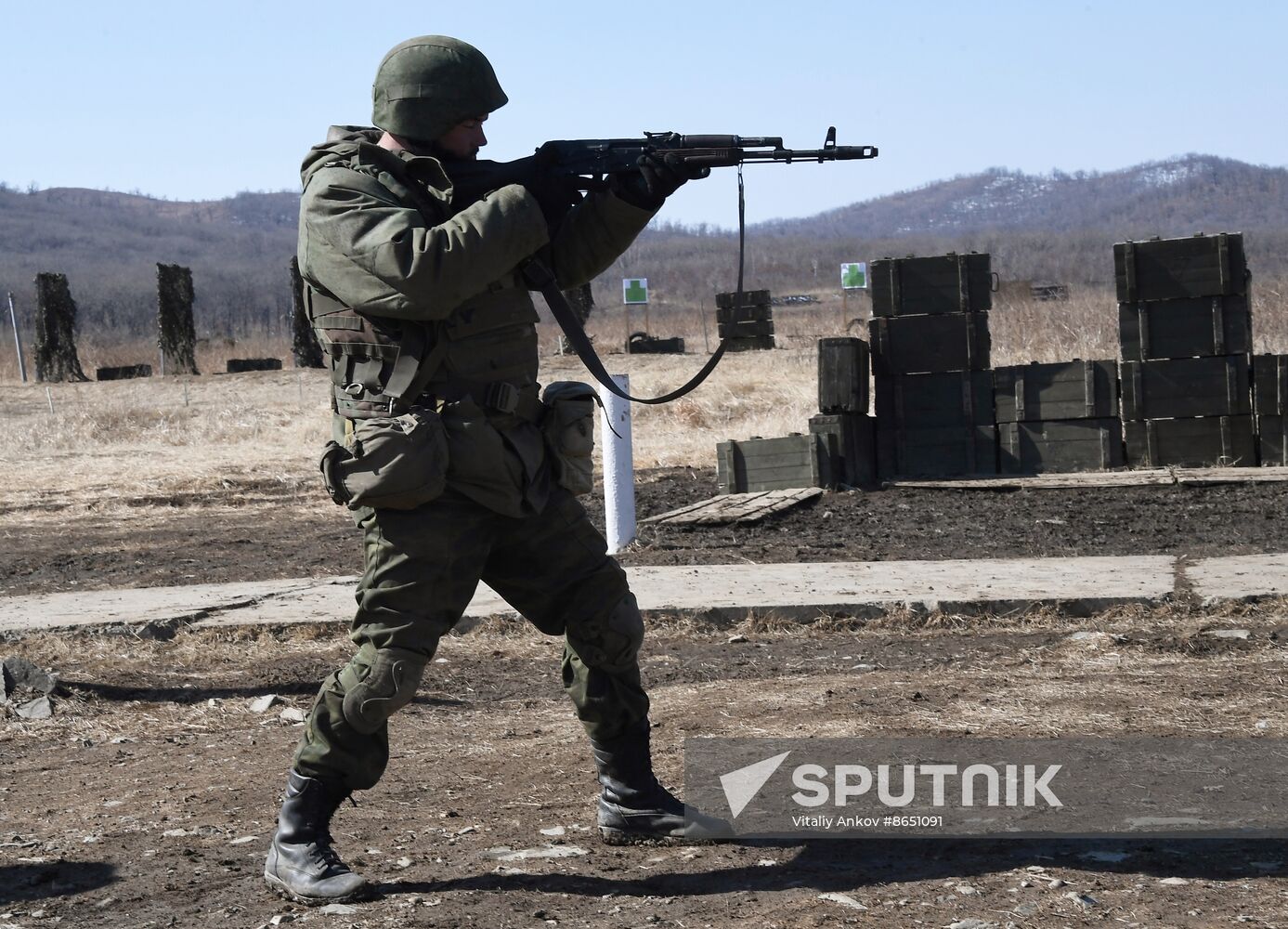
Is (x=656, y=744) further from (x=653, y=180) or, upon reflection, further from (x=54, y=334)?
(x=54, y=334)

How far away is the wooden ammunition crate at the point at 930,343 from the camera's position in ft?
39.2

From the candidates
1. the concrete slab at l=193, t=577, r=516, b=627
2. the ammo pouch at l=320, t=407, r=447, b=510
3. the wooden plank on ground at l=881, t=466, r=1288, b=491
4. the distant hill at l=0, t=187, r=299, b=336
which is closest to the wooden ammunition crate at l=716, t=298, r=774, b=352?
the wooden plank on ground at l=881, t=466, r=1288, b=491

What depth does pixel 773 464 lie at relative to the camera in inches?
458

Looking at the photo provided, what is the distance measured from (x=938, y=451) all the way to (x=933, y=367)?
68cm

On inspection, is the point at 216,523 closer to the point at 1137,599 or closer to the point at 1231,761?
the point at 1137,599

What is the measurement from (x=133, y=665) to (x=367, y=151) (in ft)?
13.6

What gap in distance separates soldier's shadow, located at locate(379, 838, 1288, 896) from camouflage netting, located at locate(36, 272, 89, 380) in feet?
85.0

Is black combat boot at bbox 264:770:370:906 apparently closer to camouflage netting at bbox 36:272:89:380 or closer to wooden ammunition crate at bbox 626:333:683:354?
wooden ammunition crate at bbox 626:333:683:354

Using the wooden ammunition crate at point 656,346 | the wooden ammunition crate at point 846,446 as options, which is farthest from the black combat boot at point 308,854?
the wooden ammunition crate at point 656,346

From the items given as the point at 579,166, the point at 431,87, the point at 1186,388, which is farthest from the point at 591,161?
the point at 1186,388

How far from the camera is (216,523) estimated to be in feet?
39.7

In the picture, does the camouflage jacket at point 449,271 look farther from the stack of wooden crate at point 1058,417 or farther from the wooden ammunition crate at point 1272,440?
the wooden ammunition crate at point 1272,440

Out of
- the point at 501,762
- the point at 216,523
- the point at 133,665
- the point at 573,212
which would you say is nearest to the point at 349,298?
the point at 573,212

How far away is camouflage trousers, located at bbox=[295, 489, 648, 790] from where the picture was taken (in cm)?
349
